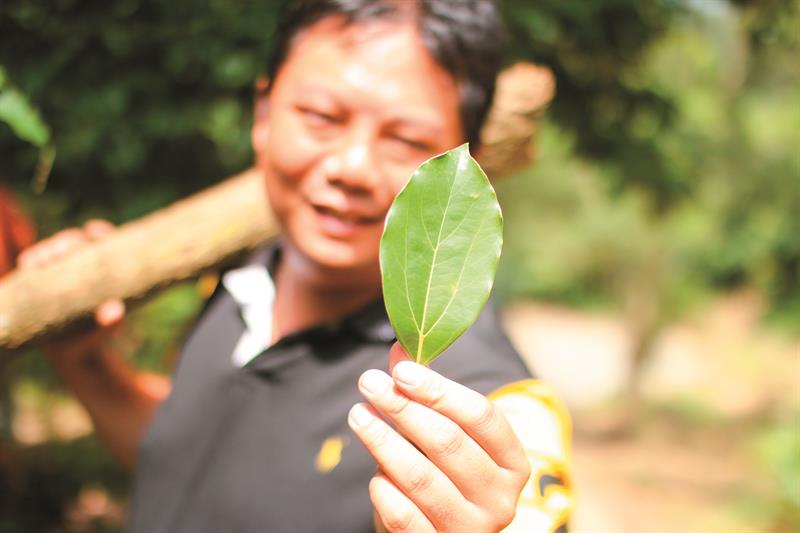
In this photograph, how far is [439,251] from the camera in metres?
0.69

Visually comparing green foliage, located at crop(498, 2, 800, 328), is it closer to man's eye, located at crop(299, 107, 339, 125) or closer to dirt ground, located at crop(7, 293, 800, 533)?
dirt ground, located at crop(7, 293, 800, 533)

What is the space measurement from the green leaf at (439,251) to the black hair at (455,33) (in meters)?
0.42

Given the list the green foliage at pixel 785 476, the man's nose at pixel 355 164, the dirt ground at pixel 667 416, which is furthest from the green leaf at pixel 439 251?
the green foliage at pixel 785 476

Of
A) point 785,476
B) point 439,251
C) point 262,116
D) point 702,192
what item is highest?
point 439,251

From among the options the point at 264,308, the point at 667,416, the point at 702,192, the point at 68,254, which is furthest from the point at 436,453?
the point at 667,416

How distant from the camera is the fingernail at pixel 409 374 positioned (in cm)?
65

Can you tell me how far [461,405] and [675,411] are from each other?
10791mm

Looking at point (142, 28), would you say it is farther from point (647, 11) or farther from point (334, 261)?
point (647, 11)

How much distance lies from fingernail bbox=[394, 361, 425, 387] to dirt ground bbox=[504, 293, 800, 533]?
2.91 metres

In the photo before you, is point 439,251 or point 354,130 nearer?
point 439,251

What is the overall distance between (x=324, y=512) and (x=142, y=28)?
5.82 ft

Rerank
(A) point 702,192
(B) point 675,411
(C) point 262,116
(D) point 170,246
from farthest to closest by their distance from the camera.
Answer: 1. (B) point 675,411
2. (A) point 702,192
3. (D) point 170,246
4. (C) point 262,116

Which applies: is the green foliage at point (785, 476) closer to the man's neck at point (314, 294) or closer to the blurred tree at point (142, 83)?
the blurred tree at point (142, 83)

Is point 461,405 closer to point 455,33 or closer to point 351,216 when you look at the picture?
point 351,216
